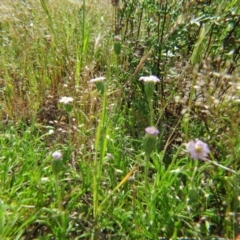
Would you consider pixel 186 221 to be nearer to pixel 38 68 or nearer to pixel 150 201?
pixel 150 201

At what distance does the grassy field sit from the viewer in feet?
3.42

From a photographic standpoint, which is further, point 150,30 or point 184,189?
point 150,30

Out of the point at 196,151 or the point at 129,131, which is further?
the point at 129,131

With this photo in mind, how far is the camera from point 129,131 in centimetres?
154

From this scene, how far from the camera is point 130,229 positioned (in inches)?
41.8

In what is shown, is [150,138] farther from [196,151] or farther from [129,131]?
[129,131]

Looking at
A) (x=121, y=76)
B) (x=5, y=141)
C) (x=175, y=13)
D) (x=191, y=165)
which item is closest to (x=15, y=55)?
(x=121, y=76)

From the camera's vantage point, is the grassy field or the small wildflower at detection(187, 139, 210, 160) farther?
the grassy field

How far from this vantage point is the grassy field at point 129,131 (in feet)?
3.42

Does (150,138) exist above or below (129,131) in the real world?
above

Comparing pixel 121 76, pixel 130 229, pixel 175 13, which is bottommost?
pixel 130 229

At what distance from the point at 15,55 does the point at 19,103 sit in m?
0.56

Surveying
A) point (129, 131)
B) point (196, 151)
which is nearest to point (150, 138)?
point (196, 151)

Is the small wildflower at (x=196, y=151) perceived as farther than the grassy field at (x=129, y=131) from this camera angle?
No
